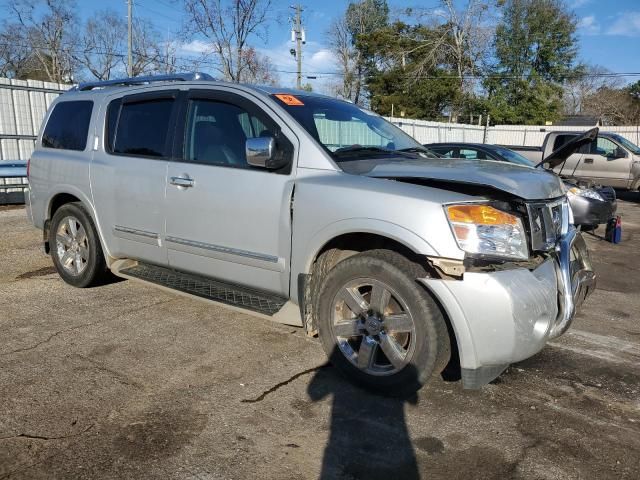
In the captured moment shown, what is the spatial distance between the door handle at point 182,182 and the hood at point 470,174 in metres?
1.23

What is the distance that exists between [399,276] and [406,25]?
48.5 m

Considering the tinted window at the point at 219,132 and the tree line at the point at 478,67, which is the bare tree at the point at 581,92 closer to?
the tree line at the point at 478,67

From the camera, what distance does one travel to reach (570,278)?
3336 mm

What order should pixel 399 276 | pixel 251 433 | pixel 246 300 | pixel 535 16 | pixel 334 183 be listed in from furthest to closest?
pixel 535 16
pixel 246 300
pixel 334 183
pixel 399 276
pixel 251 433

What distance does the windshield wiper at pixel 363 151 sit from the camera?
382 centimetres

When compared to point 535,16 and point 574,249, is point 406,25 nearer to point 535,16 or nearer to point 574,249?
point 535,16

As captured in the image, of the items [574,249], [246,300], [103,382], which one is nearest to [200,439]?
[103,382]

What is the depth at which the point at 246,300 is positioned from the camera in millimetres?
3951

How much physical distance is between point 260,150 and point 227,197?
53 cm

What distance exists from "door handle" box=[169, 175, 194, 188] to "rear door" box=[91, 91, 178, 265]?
0.13m

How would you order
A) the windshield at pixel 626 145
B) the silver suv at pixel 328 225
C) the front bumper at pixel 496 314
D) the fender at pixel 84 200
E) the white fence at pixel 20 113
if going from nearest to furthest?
the front bumper at pixel 496 314 → the silver suv at pixel 328 225 → the fender at pixel 84 200 → the white fence at pixel 20 113 → the windshield at pixel 626 145

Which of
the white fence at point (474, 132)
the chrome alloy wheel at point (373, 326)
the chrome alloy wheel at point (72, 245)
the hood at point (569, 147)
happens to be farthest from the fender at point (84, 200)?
the white fence at point (474, 132)

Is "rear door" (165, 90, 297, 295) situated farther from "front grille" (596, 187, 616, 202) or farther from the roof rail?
"front grille" (596, 187, 616, 202)

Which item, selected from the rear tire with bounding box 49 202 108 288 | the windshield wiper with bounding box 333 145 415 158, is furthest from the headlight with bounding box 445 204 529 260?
the rear tire with bounding box 49 202 108 288
